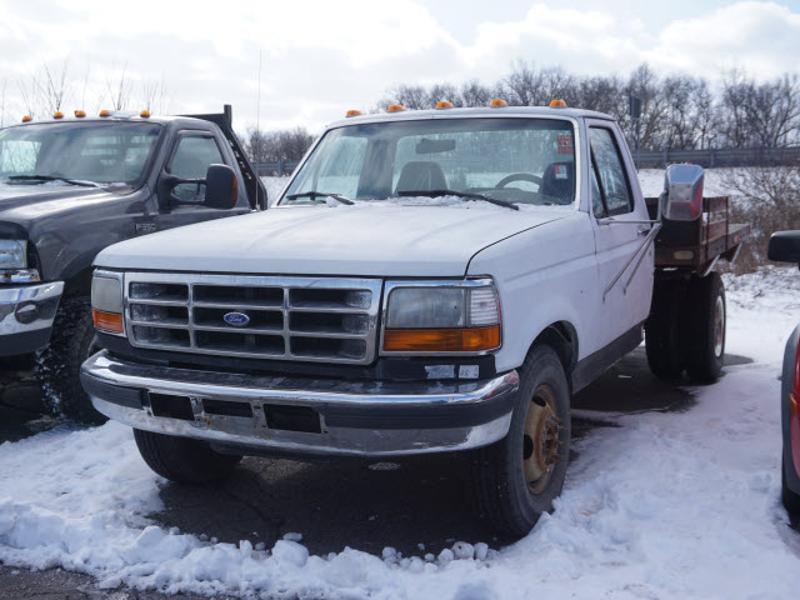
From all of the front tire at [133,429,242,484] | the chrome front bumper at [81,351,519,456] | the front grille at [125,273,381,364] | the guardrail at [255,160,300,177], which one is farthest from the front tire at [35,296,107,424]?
the guardrail at [255,160,300,177]

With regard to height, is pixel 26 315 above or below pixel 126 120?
below

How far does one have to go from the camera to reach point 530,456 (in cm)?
384

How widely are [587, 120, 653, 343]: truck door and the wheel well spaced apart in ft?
1.40

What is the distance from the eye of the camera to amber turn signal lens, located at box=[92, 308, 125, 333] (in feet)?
12.8

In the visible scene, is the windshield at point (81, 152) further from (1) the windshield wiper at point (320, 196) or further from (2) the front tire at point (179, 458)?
(2) the front tire at point (179, 458)

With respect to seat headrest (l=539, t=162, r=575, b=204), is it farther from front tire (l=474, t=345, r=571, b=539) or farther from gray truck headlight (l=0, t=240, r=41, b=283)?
gray truck headlight (l=0, t=240, r=41, b=283)

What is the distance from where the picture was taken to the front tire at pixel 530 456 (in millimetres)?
3564

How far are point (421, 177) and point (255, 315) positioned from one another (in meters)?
1.62

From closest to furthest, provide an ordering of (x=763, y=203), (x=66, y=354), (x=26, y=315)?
(x=26, y=315), (x=66, y=354), (x=763, y=203)

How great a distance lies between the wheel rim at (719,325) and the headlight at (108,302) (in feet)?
14.8

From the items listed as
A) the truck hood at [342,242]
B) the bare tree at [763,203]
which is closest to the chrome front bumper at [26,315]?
the truck hood at [342,242]

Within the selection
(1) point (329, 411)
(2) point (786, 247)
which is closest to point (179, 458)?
(1) point (329, 411)

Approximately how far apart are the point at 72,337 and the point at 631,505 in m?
3.47

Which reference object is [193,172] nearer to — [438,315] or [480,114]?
[480,114]
